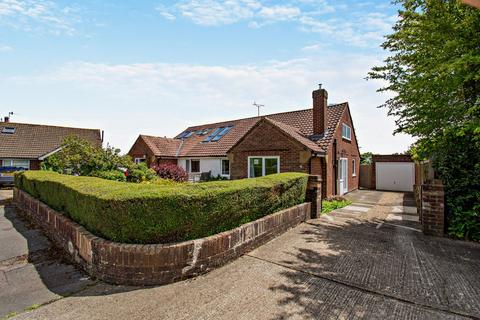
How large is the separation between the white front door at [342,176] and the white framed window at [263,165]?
178 inches

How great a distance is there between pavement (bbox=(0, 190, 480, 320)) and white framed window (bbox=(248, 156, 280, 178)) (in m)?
7.83

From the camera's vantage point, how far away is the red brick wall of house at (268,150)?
41.1 feet

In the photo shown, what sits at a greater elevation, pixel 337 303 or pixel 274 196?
pixel 274 196

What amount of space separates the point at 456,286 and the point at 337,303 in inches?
85.9

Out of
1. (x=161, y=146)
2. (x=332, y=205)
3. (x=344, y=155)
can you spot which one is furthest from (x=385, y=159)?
(x=161, y=146)

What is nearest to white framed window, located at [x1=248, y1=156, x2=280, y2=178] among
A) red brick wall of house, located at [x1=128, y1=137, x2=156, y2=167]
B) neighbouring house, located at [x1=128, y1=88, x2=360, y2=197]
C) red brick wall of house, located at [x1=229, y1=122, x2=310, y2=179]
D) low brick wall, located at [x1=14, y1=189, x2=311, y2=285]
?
neighbouring house, located at [x1=128, y1=88, x2=360, y2=197]

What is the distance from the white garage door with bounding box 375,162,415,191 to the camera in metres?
19.0

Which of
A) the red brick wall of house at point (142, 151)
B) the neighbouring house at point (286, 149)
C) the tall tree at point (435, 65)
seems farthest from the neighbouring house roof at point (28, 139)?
the tall tree at point (435, 65)

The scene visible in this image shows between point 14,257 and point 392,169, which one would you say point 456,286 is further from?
point 392,169

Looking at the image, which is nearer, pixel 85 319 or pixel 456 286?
pixel 85 319

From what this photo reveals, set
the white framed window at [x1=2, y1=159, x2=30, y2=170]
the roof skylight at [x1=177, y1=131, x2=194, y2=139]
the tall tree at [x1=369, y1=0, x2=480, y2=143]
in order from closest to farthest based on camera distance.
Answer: the tall tree at [x1=369, y1=0, x2=480, y2=143], the white framed window at [x1=2, y1=159, x2=30, y2=170], the roof skylight at [x1=177, y1=131, x2=194, y2=139]

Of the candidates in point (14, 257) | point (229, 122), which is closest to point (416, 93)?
point (14, 257)

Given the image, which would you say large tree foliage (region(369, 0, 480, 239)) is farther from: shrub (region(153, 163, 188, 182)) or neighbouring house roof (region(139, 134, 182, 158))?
neighbouring house roof (region(139, 134, 182, 158))

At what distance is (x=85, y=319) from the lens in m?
3.13
